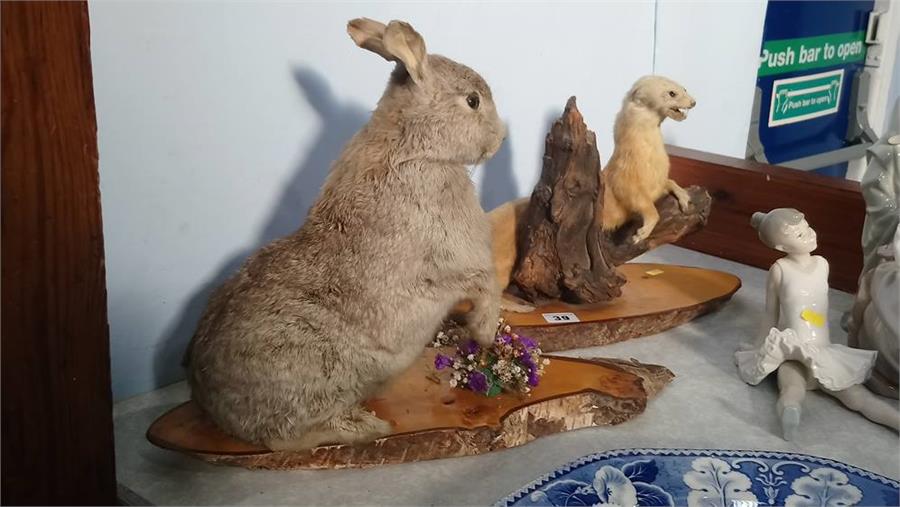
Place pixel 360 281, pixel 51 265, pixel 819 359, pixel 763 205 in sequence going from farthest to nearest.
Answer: pixel 763 205 → pixel 819 359 → pixel 360 281 → pixel 51 265

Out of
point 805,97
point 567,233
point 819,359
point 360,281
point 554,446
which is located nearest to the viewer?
point 360,281

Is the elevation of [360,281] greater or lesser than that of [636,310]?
greater

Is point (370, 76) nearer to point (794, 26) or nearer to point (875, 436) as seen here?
point (875, 436)

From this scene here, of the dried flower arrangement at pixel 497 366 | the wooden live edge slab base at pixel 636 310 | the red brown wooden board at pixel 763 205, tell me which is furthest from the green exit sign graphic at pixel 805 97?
the dried flower arrangement at pixel 497 366

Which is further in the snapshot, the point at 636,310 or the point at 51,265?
the point at 636,310

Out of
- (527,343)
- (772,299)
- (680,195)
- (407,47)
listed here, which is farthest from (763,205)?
(407,47)

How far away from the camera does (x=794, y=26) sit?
2.71m

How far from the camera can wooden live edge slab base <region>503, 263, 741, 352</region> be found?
5.36ft

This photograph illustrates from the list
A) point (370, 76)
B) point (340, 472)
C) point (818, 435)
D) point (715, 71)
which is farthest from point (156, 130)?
point (715, 71)

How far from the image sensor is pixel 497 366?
1.36m

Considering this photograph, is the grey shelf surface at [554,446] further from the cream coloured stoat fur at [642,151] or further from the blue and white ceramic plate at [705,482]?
the cream coloured stoat fur at [642,151]

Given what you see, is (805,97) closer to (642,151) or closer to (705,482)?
(642,151)

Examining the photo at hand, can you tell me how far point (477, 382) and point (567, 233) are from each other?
406 mm

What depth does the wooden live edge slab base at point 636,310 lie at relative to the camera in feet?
5.36
